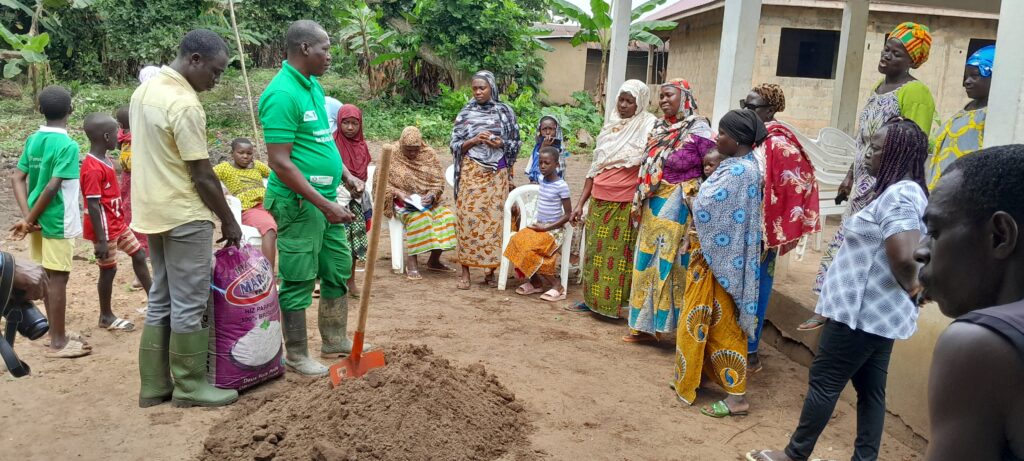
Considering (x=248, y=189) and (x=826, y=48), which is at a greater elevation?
(x=826, y=48)

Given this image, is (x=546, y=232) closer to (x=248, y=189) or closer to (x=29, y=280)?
(x=248, y=189)

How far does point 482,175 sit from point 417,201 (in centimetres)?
66

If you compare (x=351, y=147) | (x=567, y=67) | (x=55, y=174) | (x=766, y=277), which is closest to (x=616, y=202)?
(x=766, y=277)

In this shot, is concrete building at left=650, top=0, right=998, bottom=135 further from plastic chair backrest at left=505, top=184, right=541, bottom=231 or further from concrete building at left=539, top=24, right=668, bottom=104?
plastic chair backrest at left=505, top=184, right=541, bottom=231

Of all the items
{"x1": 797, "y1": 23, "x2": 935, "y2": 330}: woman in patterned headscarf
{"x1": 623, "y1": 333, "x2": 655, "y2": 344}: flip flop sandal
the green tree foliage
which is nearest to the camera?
{"x1": 797, "y1": 23, "x2": 935, "y2": 330}: woman in patterned headscarf

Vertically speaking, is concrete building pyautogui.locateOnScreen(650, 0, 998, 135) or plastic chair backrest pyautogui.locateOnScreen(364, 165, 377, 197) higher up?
concrete building pyautogui.locateOnScreen(650, 0, 998, 135)

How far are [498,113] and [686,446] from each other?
3.88 meters

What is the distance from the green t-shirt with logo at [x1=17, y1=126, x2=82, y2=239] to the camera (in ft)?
14.3

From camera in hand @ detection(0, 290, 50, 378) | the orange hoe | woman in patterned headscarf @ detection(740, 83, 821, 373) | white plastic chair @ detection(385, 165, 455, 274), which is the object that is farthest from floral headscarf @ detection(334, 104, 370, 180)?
camera in hand @ detection(0, 290, 50, 378)

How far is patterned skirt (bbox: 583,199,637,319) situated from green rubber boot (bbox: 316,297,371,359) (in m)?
1.94

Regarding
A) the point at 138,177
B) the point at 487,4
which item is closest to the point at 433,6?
the point at 487,4

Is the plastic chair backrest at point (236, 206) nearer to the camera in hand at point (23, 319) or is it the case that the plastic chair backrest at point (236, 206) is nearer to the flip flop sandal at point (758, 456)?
the camera in hand at point (23, 319)

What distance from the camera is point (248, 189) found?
568 centimetres

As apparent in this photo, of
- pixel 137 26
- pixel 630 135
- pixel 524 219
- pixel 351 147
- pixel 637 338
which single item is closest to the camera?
pixel 637 338
